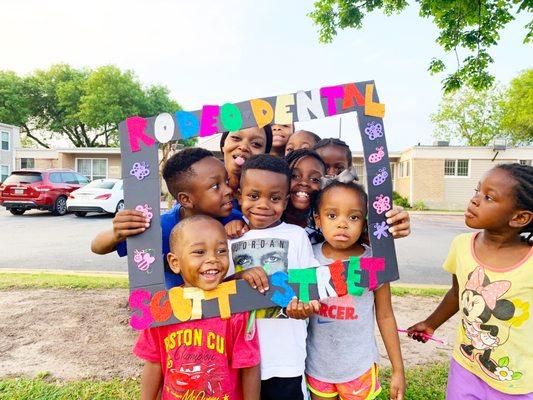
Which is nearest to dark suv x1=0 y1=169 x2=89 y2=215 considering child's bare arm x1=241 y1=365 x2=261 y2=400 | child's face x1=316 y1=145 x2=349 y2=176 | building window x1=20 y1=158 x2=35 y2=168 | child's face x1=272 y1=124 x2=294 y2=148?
child's face x1=272 y1=124 x2=294 y2=148

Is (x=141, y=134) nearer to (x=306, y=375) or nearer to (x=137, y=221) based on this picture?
(x=137, y=221)

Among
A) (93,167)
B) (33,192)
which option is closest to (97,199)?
(33,192)

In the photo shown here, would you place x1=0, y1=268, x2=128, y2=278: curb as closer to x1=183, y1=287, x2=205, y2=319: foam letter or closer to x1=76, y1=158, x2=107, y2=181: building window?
x1=183, y1=287, x2=205, y2=319: foam letter

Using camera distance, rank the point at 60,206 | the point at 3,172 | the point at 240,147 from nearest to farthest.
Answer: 1. the point at 240,147
2. the point at 60,206
3. the point at 3,172

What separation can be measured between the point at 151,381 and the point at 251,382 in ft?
1.50

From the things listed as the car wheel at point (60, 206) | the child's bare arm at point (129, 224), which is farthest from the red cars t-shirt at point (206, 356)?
the car wheel at point (60, 206)

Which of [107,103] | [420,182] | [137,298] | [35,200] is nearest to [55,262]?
[137,298]

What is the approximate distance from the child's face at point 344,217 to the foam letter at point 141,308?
33.4 inches

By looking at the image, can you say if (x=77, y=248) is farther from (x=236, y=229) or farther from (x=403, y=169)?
(x=403, y=169)

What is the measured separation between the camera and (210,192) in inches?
77.4

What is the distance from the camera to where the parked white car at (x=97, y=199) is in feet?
47.6

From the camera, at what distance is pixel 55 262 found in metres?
7.59

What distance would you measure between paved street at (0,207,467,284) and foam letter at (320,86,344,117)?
528cm

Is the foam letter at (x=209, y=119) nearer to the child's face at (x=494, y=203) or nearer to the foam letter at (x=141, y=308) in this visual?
the foam letter at (x=141, y=308)
